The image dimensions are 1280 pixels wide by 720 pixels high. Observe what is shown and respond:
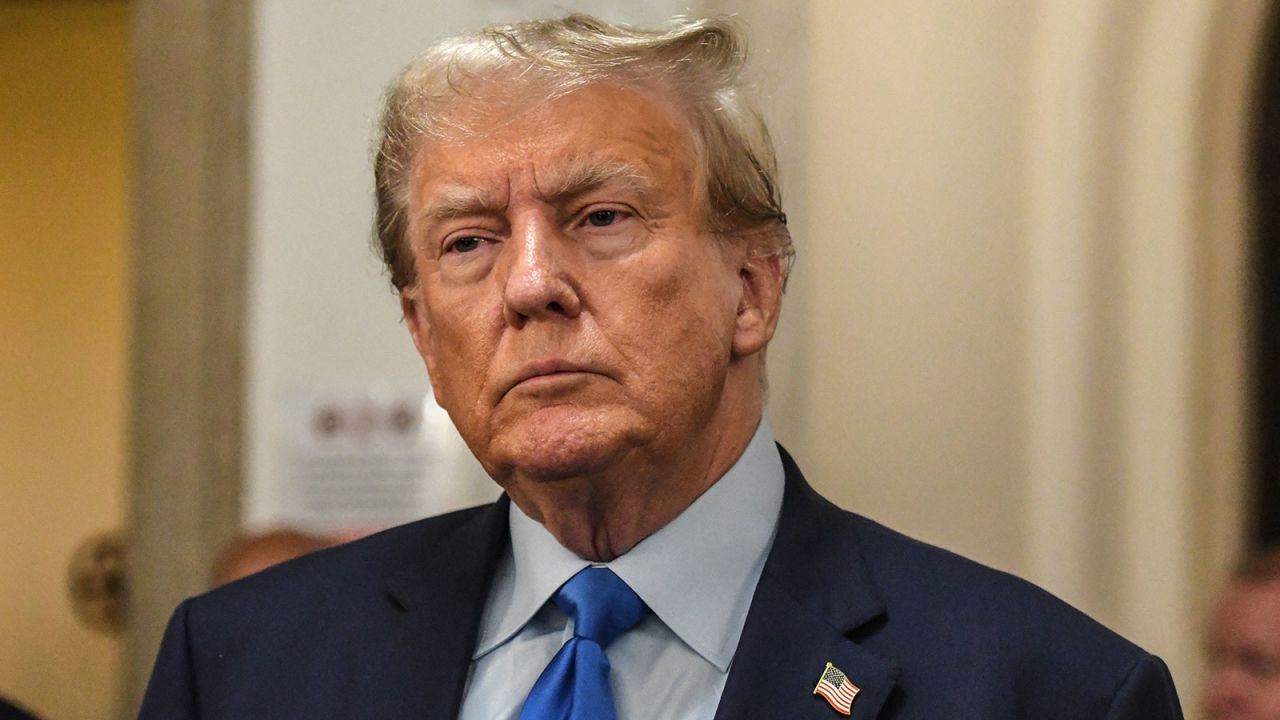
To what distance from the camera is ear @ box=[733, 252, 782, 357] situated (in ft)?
6.18

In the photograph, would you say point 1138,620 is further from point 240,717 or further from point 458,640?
point 240,717

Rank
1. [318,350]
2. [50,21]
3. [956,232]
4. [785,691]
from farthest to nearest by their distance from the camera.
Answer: [50,21] < [318,350] < [956,232] < [785,691]

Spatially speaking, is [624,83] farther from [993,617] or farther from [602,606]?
[993,617]

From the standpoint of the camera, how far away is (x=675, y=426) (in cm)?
177

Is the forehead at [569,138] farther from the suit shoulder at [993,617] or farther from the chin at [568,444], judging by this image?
the suit shoulder at [993,617]

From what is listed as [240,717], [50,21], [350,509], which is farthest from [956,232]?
[50,21]

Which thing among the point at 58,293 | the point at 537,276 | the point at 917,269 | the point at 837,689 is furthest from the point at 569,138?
the point at 58,293

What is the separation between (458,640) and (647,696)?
23 cm

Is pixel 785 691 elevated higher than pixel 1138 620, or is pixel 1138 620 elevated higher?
pixel 785 691

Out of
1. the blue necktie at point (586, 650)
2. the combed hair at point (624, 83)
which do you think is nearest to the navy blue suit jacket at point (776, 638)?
the blue necktie at point (586, 650)

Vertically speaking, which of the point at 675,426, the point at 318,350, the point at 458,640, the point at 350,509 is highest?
the point at 675,426

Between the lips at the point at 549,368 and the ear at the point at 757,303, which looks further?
the ear at the point at 757,303

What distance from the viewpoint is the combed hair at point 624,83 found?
1821 mm

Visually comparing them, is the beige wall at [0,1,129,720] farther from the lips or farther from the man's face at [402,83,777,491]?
the lips
